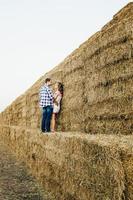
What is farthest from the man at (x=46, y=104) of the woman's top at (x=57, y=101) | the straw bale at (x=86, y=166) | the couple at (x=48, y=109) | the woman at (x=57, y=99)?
the straw bale at (x=86, y=166)

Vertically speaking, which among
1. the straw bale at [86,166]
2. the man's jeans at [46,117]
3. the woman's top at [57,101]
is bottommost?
the straw bale at [86,166]

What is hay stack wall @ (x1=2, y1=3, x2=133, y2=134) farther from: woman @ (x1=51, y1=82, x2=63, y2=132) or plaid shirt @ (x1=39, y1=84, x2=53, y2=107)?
plaid shirt @ (x1=39, y1=84, x2=53, y2=107)

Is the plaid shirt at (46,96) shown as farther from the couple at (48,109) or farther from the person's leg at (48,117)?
the person's leg at (48,117)

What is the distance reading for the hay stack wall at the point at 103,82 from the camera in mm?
6926

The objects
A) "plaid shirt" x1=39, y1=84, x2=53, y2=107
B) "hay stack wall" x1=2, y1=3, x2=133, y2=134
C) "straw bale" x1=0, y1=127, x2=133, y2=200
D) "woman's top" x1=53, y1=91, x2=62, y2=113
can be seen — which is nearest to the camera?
"straw bale" x1=0, y1=127, x2=133, y2=200

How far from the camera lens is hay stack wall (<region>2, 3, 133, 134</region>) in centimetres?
693

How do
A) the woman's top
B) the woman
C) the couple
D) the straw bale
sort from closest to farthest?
the straw bale, the woman, the woman's top, the couple

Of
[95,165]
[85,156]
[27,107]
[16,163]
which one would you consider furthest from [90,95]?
[27,107]

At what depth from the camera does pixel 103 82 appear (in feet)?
25.8

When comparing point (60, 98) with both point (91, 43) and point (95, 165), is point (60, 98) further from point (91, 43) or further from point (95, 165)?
point (95, 165)

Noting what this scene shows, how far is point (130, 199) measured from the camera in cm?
436

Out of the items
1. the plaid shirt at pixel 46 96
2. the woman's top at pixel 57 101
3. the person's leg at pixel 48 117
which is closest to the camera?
the woman's top at pixel 57 101

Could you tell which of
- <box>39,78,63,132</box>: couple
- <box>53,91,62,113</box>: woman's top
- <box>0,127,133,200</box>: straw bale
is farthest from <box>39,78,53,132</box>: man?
<box>0,127,133,200</box>: straw bale

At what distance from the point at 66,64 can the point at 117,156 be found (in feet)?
20.6
